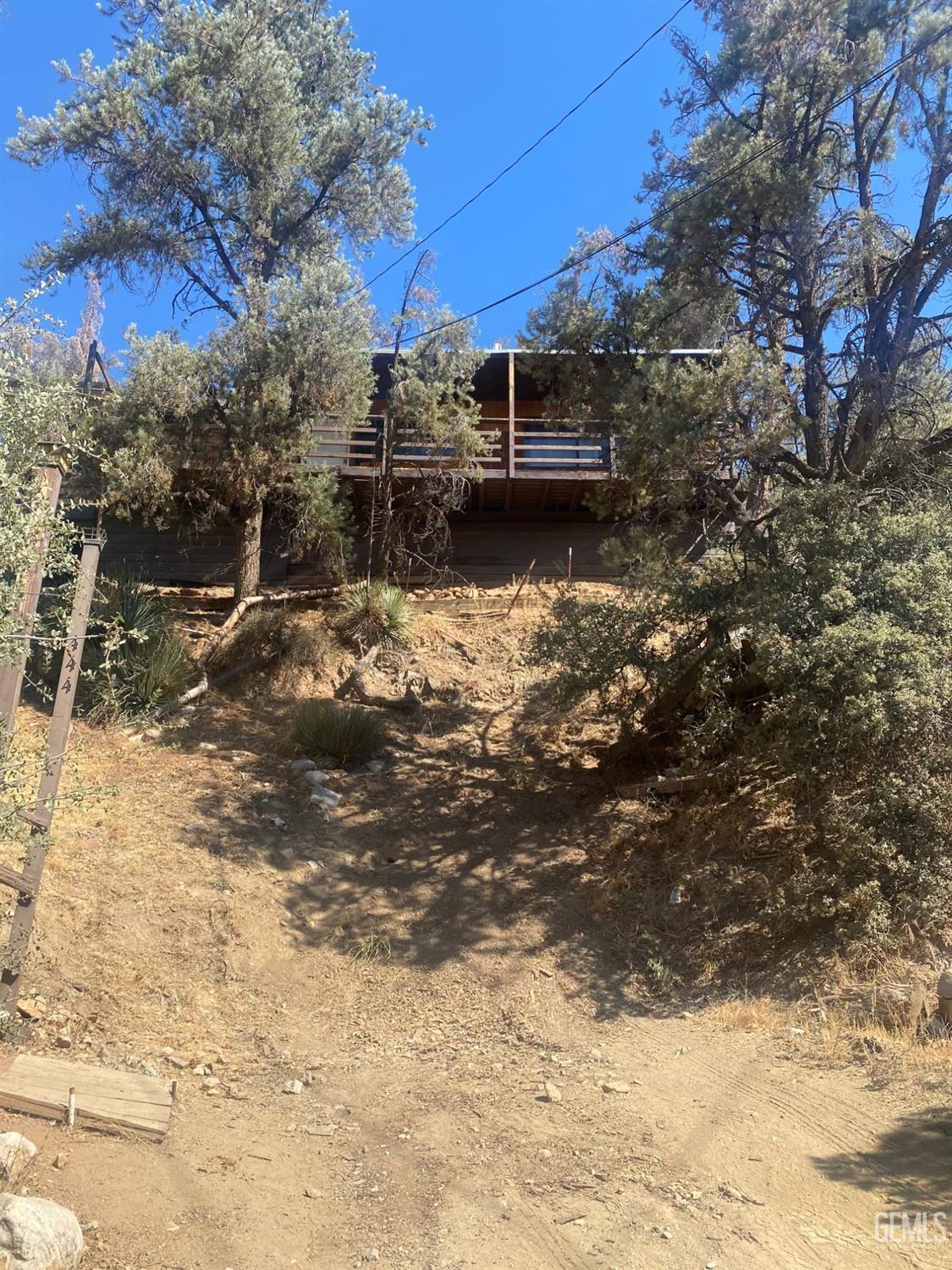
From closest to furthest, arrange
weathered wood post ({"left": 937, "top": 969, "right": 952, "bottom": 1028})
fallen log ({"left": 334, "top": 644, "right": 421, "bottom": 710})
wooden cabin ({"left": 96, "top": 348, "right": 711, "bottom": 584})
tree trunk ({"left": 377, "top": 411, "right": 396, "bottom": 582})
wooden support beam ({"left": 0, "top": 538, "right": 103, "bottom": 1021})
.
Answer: wooden support beam ({"left": 0, "top": 538, "right": 103, "bottom": 1021})
weathered wood post ({"left": 937, "top": 969, "right": 952, "bottom": 1028})
fallen log ({"left": 334, "top": 644, "right": 421, "bottom": 710})
tree trunk ({"left": 377, "top": 411, "right": 396, "bottom": 582})
wooden cabin ({"left": 96, "top": 348, "right": 711, "bottom": 584})

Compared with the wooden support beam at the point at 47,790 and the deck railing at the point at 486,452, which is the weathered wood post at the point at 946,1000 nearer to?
the wooden support beam at the point at 47,790

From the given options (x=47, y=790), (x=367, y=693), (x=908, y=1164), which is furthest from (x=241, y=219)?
(x=908, y=1164)

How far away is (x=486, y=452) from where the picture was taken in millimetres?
15688

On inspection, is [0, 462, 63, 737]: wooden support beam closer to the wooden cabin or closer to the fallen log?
the fallen log

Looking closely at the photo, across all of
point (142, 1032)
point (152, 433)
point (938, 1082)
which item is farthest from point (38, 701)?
point (938, 1082)

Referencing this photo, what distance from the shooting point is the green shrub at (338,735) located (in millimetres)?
11641

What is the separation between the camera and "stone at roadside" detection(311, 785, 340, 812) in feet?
34.9

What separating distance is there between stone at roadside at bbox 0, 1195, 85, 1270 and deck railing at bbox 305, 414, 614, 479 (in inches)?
453

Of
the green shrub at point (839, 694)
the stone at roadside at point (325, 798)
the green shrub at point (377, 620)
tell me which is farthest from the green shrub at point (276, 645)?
the green shrub at point (839, 694)

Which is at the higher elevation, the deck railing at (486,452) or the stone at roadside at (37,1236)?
the deck railing at (486,452)

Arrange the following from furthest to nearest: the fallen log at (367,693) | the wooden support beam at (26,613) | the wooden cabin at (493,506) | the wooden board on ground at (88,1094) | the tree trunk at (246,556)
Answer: the wooden cabin at (493,506) < the tree trunk at (246,556) < the fallen log at (367,693) < the wooden board on ground at (88,1094) < the wooden support beam at (26,613)

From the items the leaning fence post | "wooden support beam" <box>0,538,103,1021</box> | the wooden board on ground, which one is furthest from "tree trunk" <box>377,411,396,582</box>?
the leaning fence post

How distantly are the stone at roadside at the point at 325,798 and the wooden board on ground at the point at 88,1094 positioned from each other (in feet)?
17.3

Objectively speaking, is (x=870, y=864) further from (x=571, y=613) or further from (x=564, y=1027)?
(x=571, y=613)
